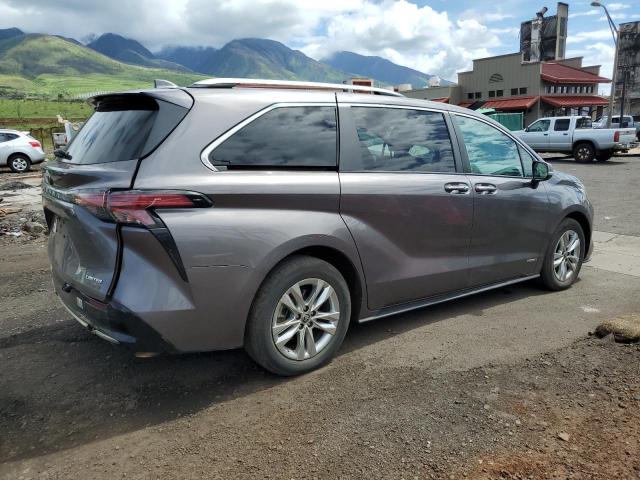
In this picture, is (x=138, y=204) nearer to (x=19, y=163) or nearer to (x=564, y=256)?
(x=564, y=256)

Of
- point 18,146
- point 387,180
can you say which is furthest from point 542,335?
point 18,146

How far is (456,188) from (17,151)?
19764 millimetres

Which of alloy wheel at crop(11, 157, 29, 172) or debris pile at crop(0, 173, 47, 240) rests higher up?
alloy wheel at crop(11, 157, 29, 172)

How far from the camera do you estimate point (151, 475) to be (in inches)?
95.7

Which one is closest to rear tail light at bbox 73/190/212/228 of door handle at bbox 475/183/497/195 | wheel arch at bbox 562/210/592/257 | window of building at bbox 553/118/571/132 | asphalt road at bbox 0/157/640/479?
asphalt road at bbox 0/157/640/479

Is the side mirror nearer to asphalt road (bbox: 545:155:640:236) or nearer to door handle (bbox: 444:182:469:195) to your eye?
door handle (bbox: 444:182:469:195)

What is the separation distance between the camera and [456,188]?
4004 mm

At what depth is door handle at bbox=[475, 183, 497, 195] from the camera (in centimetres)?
417

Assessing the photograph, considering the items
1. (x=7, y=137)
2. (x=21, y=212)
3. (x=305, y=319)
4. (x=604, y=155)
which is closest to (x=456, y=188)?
(x=305, y=319)

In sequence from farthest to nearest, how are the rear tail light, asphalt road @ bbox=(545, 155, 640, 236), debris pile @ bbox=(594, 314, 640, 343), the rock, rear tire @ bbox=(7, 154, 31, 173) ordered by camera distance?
rear tire @ bbox=(7, 154, 31, 173), asphalt road @ bbox=(545, 155, 640, 236), the rock, debris pile @ bbox=(594, 314, 640, 343), the rear tail light

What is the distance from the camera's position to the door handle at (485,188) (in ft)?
13.7

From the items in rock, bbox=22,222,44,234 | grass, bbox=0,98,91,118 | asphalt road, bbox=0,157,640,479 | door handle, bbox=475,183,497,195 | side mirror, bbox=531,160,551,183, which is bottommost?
asphalt road, bbox=0,157,640,479

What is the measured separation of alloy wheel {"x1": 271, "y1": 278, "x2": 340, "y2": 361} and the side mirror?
2.46m

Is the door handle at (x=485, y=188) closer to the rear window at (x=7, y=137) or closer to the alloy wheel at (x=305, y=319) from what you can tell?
the alloy wheel at (x=305, y=319)
